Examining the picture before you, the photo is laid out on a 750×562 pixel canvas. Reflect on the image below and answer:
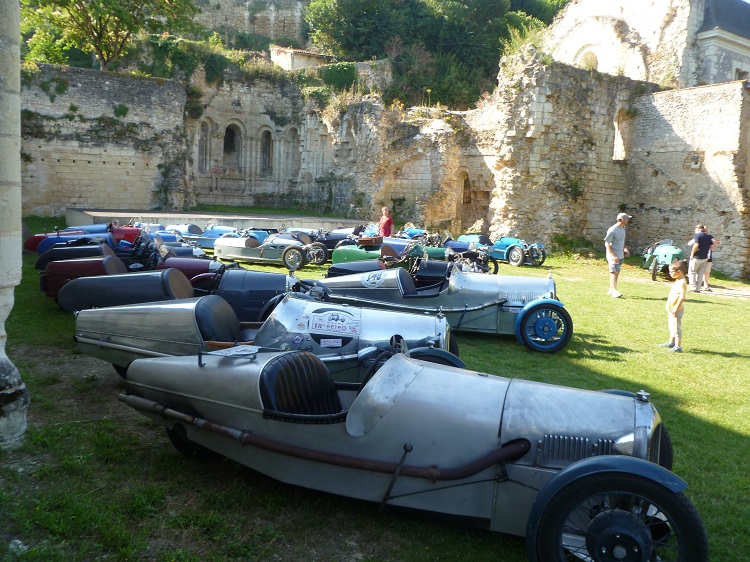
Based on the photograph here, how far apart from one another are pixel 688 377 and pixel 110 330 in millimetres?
5681

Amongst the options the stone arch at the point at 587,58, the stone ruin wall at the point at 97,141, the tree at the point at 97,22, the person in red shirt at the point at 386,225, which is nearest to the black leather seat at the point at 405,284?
the person in red shirt at the point at 386,225

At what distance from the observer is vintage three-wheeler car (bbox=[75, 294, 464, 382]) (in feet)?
16.1

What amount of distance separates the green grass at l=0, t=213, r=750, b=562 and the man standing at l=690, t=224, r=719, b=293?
7.38 m

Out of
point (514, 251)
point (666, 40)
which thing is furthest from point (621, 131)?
point (514, 251)

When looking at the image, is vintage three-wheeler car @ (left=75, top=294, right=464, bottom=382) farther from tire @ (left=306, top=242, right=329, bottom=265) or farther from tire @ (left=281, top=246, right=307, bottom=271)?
tire @ (left=306, top=242, right=329, bottom=265)

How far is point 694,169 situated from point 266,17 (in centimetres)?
3301

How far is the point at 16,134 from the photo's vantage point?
13.4 ft

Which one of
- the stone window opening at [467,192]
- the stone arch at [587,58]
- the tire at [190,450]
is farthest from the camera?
the stone arch at [587,58]

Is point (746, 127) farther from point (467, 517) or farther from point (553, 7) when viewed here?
point (553, 7)

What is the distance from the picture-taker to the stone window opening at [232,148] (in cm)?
3058

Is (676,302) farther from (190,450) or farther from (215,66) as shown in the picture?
(215,66)

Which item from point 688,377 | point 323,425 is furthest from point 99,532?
point 688,377

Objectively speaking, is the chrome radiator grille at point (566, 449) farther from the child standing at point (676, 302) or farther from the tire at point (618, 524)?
the child standing at point (676, 302)

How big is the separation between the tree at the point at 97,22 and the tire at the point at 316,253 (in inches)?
610
